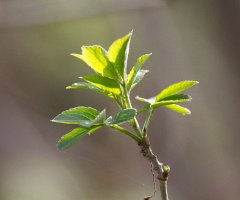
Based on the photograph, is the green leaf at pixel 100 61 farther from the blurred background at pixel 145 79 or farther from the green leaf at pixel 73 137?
the blurred background at pixel 145 79

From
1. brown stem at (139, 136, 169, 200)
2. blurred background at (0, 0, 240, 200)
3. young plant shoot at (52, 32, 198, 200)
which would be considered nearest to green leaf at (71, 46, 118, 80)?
young plant shoot at (52, 32, 198, 200)

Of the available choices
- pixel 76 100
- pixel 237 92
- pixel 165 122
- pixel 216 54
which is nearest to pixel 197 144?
pixel 165 122

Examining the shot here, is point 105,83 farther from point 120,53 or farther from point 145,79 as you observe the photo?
point 145,79

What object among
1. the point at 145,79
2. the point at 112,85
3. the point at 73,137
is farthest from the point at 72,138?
the point at 145,79

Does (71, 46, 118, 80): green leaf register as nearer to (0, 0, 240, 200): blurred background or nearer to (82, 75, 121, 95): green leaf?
(82, 75, 121, 95): green leaf

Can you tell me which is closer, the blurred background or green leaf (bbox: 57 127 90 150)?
green leaf (bbox: 57 127 90 150)

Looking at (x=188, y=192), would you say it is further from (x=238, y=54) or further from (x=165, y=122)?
(x=238, y=54)
